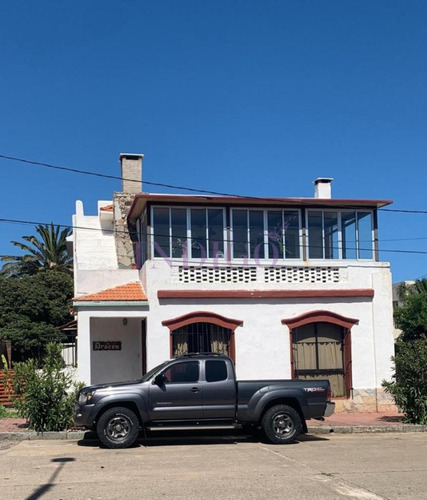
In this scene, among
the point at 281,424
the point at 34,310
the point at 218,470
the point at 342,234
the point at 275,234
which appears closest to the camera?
the point at 218,470

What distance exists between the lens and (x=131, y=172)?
2669 cm

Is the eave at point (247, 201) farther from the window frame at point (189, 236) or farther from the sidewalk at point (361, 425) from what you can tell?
the sidewalk at point (361, 425)

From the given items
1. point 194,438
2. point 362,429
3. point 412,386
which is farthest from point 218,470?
point 412,386

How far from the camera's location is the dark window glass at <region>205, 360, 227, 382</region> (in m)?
14.6

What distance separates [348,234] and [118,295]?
23.3ft

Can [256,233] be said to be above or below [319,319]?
above

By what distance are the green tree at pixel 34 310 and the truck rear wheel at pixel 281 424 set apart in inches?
876

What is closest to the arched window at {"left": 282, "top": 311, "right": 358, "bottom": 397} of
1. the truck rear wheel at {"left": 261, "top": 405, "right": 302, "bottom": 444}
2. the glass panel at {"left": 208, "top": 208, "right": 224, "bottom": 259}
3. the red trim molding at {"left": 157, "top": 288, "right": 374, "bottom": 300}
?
the red trim molding at {"left": 157, "top": 288, "right": 374, "bottom": 300}

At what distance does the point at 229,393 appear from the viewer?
14.5 m

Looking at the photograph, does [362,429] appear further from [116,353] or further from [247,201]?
[116,353]

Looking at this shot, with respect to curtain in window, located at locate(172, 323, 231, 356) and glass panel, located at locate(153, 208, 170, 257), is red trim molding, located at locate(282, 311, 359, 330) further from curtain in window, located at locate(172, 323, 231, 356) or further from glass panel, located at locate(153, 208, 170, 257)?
glass panel, located at locate(153, 208, 170, 257)

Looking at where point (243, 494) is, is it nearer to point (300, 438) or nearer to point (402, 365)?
point (300, 438)

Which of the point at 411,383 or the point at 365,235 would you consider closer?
the point at 411,383

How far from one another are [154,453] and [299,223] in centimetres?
980
